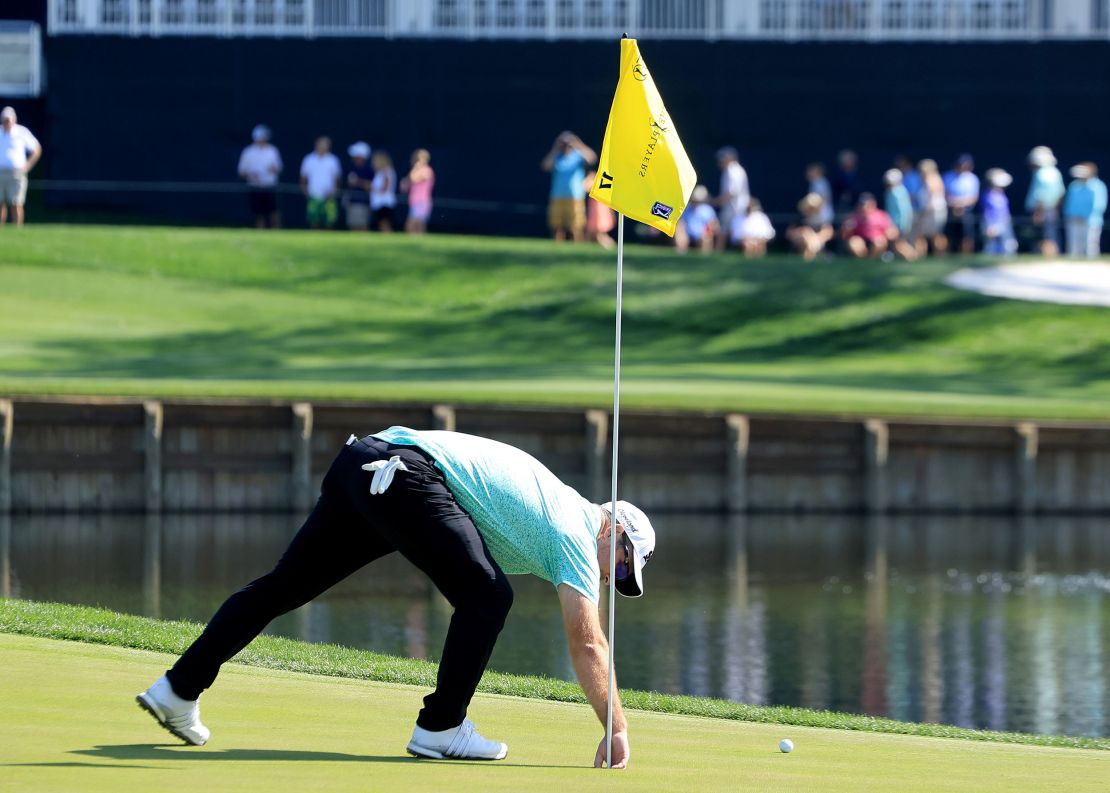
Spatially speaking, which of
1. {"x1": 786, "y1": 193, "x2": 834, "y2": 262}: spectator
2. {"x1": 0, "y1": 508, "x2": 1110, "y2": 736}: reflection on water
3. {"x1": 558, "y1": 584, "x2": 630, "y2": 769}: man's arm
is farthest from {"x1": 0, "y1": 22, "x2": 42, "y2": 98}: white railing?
{"x1": 558, "y1": 584, "x2": 630, "y2": 769}: man's arm

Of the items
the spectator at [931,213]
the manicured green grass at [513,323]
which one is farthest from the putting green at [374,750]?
the spectator at [931,213]

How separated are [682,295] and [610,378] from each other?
5.74 meters

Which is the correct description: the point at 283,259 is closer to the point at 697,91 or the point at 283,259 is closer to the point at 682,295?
the point at 682,295

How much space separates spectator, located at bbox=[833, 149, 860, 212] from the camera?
116 ft

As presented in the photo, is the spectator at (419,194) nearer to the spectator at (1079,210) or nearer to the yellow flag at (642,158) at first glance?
the spectator at (1079,210)

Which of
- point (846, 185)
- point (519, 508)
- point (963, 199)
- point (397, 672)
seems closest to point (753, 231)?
point (846, 185)

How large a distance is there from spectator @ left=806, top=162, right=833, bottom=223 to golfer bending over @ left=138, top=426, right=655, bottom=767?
91.4ft

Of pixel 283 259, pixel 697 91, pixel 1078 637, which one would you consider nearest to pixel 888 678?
pixel 1078 637

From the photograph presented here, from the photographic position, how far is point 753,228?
1357 inches

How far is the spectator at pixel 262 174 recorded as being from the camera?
34875 millimetres

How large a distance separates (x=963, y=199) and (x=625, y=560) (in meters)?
29.0

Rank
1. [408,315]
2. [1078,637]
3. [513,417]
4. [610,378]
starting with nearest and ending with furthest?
[1078,637], [513,417], [610,378], [408,315]

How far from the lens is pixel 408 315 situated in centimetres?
3119

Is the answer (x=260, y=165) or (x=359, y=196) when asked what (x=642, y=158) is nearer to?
(x=260, y=165)
